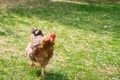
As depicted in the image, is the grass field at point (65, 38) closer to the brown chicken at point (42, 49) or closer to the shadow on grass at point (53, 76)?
the shadow on grass at point (53, 76)

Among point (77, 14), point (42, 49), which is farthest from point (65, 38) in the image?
point (77, 14)

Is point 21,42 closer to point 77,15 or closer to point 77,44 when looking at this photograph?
point 77,44

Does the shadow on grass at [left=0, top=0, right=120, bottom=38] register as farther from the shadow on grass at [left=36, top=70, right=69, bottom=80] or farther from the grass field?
the shadow on grass at [left=36, top=70, right=69, bottom=80]

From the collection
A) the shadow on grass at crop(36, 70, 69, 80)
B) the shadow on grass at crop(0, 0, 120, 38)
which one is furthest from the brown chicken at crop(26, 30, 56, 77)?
the shadow on grass at crop(0, 0, 120, 38)

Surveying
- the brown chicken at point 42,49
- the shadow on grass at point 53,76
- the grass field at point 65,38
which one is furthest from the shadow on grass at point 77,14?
the brown chicken at point 42,49

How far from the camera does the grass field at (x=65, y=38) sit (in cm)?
1048

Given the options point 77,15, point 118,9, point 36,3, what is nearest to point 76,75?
point 77,15

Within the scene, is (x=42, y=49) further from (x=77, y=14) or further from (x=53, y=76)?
(x=77, y=14)

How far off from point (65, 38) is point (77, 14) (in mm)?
7105

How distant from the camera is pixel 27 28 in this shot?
15.8m

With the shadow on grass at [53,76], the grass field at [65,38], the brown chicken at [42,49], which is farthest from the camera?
the grass field at [65,38]

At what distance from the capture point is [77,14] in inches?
853

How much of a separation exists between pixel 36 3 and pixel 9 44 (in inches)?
452

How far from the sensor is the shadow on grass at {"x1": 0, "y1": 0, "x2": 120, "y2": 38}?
18.5 meters
